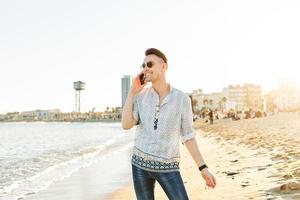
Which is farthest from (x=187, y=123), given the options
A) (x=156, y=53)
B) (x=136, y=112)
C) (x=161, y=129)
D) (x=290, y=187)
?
(x=290, y=187)

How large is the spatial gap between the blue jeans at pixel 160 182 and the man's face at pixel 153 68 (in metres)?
0.68

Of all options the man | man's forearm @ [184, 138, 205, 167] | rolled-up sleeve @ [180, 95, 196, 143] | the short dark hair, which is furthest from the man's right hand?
man's forearm @ [184, 138, 205, 167]

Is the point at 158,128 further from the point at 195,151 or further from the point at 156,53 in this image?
the point at 156,53

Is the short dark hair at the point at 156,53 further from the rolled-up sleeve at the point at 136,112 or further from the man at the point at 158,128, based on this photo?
the rolled-up sleeve at the point at 136,112

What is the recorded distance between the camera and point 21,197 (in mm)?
10047

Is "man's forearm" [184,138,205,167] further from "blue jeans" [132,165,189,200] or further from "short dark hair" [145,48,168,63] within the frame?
"short dark hair" [145,48,168,63]

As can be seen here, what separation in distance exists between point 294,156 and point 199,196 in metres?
3.90

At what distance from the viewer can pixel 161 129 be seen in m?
3.36

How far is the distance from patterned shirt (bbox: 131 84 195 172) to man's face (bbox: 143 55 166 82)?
0.11 meters

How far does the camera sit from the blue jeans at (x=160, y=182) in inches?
131

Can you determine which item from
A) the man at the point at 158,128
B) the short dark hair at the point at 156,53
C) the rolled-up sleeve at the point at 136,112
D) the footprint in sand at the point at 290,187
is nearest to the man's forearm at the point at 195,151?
the man at the point at 158,128

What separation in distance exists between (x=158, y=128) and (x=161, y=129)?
0.02 m

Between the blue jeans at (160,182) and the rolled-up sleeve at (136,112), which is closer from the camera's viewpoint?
the blue jeans at (160,182)

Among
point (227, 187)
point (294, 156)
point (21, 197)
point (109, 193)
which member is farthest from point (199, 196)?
point (21, 197)
